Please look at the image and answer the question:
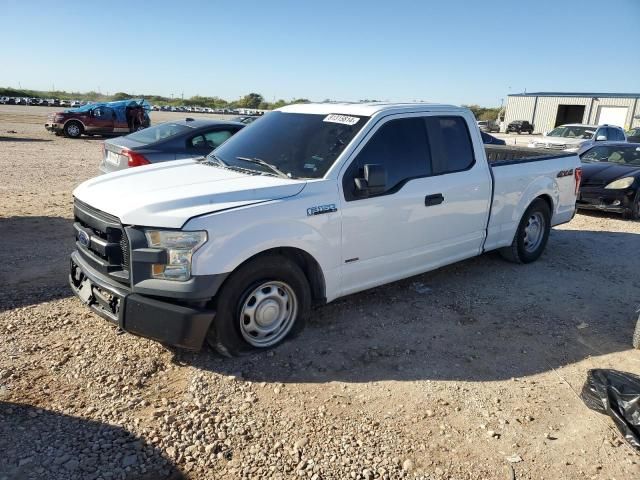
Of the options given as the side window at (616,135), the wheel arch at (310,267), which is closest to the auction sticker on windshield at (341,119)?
the wheel arch at (310,267)

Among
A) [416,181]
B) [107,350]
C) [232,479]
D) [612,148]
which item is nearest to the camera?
[232,479]

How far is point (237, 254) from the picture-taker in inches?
140

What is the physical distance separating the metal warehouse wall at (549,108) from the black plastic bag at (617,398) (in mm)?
51193

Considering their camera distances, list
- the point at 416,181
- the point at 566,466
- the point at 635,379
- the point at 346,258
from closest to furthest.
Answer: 1. the point at 566,466
2. the point at 635,379
3. the point at 346,258
4. the point at 416,181

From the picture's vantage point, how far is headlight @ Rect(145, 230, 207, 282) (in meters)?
3.40

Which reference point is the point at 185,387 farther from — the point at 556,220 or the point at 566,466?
the point at 556,220

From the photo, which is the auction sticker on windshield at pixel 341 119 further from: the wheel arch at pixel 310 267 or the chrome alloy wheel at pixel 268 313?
the chrome alloy wheel at pixel 268 313

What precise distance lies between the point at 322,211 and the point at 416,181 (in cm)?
116

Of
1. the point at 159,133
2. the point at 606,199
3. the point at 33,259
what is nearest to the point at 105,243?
the point at 33,259

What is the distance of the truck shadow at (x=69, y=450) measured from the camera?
108 inches

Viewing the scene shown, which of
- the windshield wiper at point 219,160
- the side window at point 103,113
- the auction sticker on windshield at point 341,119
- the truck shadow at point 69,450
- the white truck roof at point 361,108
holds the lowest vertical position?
the truck shadow at point 69,450

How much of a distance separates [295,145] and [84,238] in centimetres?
187

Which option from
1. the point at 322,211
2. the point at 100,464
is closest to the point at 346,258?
the point at 322,211

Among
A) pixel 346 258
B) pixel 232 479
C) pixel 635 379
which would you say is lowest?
pixel 232 479
